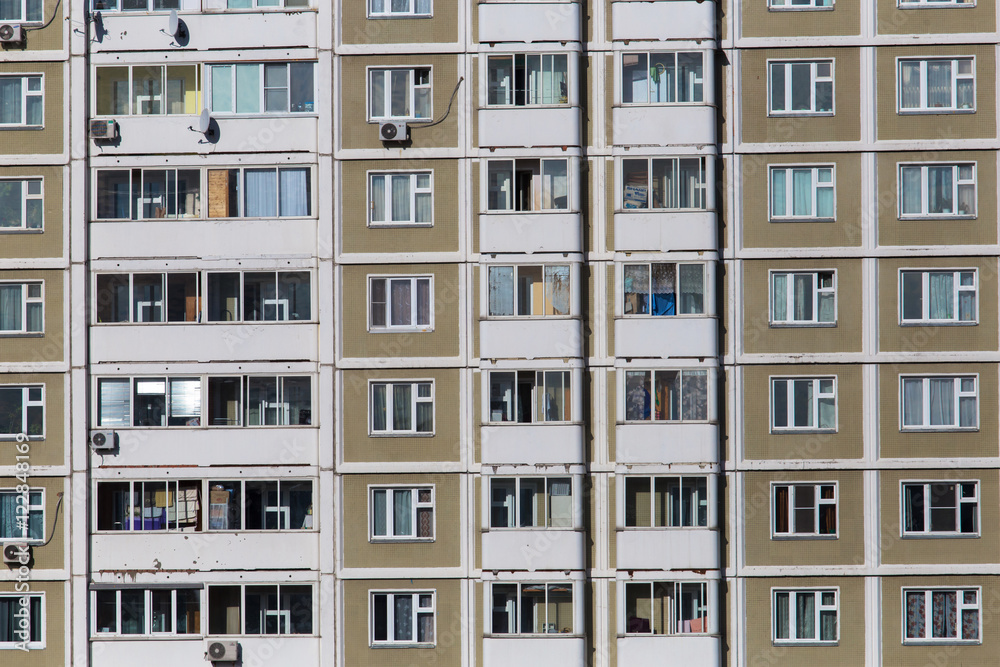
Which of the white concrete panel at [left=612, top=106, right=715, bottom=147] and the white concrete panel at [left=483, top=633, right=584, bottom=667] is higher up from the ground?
the white concrete panel at [left=612, top=106, right=715, bottom=147]

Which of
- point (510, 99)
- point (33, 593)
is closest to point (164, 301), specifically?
point (33, 593)

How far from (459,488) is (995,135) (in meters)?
15.0

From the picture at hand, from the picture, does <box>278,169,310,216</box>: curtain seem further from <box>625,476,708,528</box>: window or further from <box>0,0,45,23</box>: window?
<box>625,476,708,528</box>: window

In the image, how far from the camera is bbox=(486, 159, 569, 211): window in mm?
19609

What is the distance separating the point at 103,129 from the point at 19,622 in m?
11.7

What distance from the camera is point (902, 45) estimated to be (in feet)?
64.6

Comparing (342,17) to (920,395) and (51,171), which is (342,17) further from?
(920,395)

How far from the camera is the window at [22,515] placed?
19.7 metres

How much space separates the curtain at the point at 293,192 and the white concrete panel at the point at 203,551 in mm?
7298

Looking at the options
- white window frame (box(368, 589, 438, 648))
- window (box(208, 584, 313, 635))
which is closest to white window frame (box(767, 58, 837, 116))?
white window frame (box(368, 589, 438, 648))

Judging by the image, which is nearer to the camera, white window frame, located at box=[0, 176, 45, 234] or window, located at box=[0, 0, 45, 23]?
white window frame, located at box=[0, 176, 45, 234]

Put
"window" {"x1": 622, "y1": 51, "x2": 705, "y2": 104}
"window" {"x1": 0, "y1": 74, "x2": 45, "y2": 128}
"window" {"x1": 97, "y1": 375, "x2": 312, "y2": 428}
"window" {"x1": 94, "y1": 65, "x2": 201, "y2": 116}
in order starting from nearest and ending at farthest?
1. "window" {"x1": 622, "y1": 51, "x2": 705, "y2": 104}
2. "window" {"x1": 97, "y1": 375, "x2": 312, "y2": 428}
3. "window" {"x1": 0, "y1": 74, "x2": 45, "y2": 128}
4. "window" {"x1": 94, "y1": 65, "x2": 201, "y2": 116}

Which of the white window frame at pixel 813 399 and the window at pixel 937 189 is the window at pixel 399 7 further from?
the white window frame at pixel 813 399

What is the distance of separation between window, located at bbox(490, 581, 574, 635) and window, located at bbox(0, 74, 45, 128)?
15.6 meters
